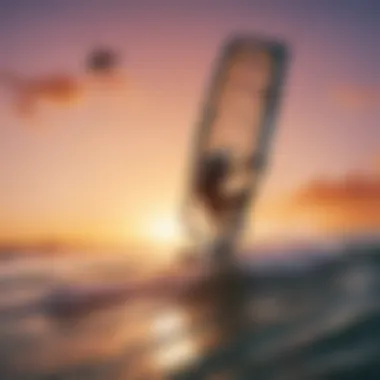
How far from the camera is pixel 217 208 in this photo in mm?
1153

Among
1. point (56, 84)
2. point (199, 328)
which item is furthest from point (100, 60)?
point (199, 328)

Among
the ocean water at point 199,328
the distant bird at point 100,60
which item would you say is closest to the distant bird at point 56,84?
the distant bird at point 100,60

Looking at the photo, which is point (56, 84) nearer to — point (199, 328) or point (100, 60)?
point (100, 60)

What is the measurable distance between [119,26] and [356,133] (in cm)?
40

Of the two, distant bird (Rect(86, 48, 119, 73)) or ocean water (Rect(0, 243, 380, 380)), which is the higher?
distant bird (Rect(86, 48, 119, 73))

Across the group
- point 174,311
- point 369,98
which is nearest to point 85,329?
point 174,311

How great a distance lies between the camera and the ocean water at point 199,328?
109 centimetres

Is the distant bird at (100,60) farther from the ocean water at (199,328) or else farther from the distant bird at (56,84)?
the ocean water at (199,328)

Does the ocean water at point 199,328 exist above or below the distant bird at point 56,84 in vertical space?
below

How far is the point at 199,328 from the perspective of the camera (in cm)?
112

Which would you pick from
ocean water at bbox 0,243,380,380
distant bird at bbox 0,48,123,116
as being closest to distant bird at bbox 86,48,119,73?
distant bird at bbox 0,48,123,116

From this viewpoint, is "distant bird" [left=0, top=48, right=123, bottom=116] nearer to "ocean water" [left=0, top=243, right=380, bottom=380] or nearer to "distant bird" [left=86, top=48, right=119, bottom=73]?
"distant bird" [left=86, top=48, right=119, bottom=73]

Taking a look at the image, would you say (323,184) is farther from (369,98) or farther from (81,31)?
(81,31)

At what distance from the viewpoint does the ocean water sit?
42.9 inches
